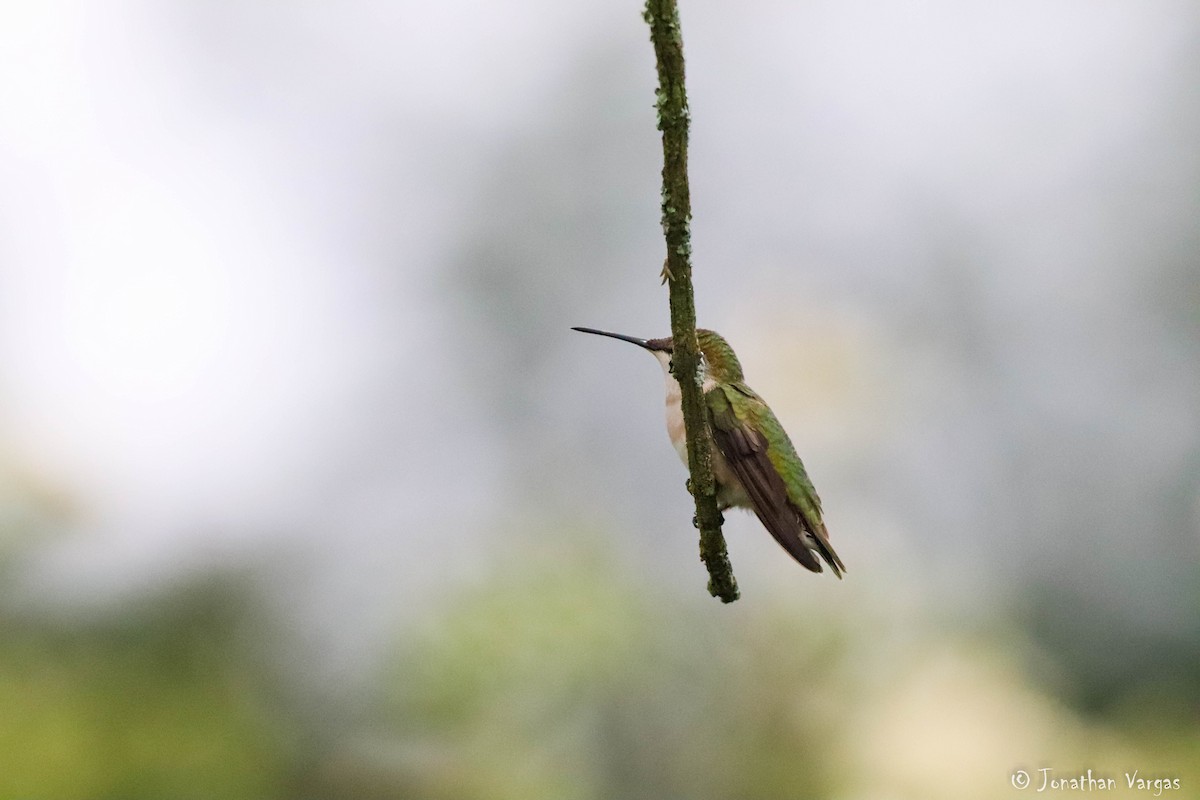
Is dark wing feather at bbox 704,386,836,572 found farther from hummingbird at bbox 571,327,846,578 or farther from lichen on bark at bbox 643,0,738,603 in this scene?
lichen on bark at bbox 643,0,738,603

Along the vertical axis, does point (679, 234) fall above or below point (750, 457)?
below

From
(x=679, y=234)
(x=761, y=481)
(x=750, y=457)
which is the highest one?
(x=750, y=457)

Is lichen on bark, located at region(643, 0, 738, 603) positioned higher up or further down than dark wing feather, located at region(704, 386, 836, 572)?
further down

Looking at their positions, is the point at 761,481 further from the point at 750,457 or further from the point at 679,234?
the point at 679,234

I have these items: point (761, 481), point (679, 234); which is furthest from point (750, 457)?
point (679, 234)

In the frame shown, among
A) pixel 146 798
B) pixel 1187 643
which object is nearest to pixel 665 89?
pixel 146 798

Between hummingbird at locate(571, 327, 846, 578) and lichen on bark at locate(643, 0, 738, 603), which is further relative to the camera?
hummingbird at locate(571, 327, 846, 578)

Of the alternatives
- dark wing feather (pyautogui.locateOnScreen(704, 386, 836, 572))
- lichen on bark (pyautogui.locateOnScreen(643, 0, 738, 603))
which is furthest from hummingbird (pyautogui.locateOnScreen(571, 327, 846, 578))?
lichen on bark (pyautogui.locateOnScreen(643, 0, 738, 603))

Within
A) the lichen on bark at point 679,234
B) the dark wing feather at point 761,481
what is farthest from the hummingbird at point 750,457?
the lichen on bark at point 679,234
